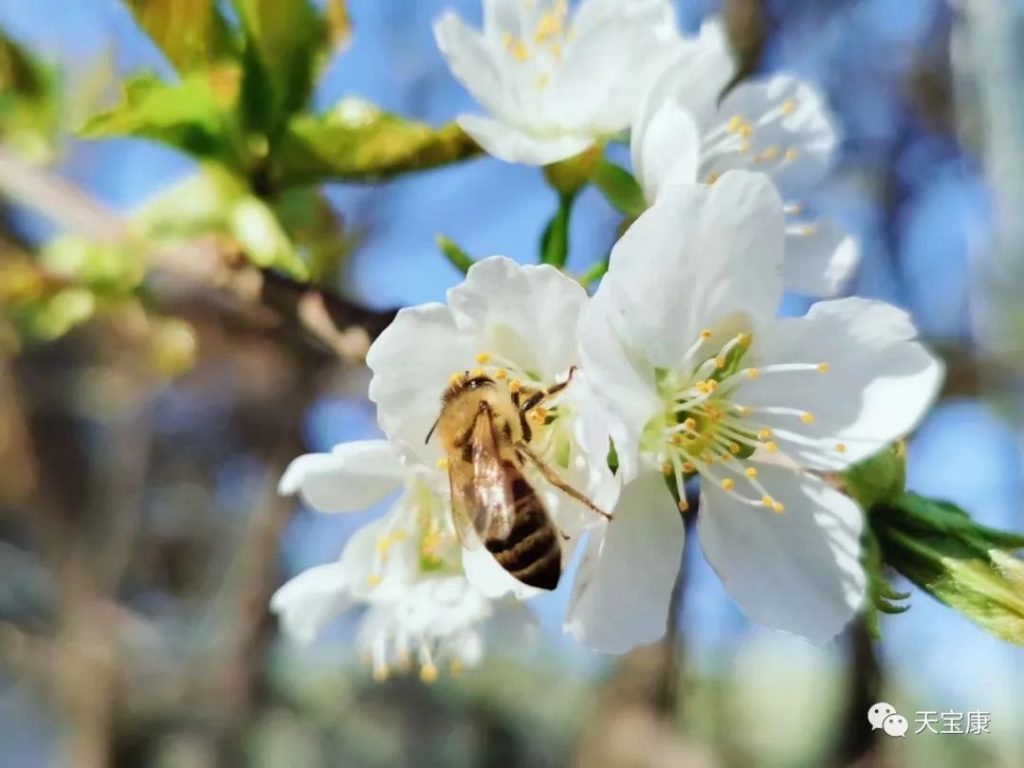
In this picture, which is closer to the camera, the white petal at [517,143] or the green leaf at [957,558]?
the green leaf at [957,558]

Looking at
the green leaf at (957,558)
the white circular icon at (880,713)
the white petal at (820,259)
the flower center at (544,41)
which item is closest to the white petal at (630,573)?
the green leaf at (957,558)

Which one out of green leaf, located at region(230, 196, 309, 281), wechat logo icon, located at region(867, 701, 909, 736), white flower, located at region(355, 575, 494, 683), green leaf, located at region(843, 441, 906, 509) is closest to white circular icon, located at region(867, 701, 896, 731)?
wechat logo icon, located at region(867, 701, 909, 736)

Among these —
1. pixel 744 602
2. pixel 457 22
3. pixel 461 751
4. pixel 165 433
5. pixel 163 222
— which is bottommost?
pixel 461 751

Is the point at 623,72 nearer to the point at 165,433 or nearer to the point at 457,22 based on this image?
the point at 457,22

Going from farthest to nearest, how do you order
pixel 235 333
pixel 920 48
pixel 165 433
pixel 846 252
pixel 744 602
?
pixel 165 433, pixel 920 48, pixel 235 333, pixel 846 252, pixel 744 602

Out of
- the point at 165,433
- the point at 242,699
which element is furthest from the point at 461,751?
the point at 242,699

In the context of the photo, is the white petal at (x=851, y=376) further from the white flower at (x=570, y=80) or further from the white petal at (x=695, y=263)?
the white flower at (x=570, y=80)

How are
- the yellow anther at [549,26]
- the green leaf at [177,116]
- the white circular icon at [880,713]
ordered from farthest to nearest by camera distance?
the white circular icon at [880,713]
the yellow anther at [549,26]
the green leaf at [177,116]
